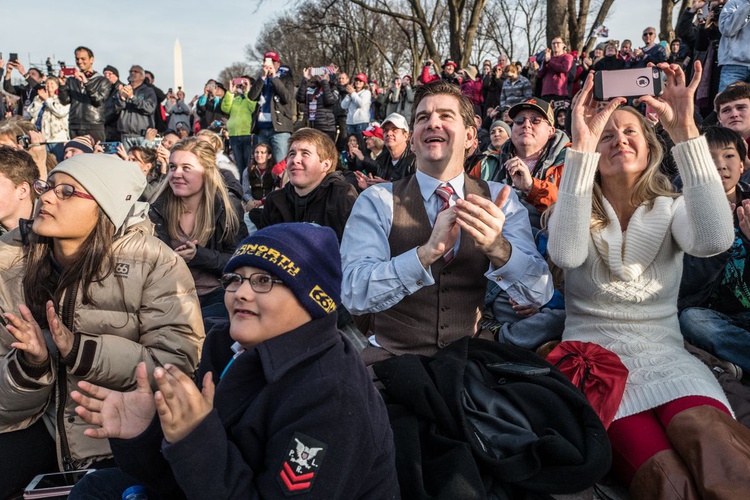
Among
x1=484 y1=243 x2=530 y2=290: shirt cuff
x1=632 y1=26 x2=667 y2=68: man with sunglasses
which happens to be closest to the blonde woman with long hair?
x1=484 y1=243 x2=530 y2=290: shirt cuff

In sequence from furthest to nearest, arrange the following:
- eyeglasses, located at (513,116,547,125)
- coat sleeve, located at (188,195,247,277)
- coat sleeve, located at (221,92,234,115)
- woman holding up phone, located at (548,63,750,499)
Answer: coat sleeve, located at (221,92,234,115) < eyeglasses, located at (513,116,547,125) < coat sleeve, located at (188,195,247,277) < woman holding up phone, located at (548,63,750,499)

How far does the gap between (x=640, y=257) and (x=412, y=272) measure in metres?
1.03

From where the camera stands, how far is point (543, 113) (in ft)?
15.4

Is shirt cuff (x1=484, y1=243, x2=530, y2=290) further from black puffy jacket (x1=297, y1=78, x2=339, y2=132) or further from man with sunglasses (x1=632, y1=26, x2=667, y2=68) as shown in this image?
black puffy jacket (x1=297, y1=78, x2=339, y2=132)

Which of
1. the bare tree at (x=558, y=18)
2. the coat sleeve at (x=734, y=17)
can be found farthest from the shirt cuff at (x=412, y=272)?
the bare tree at (x=558, y=18)

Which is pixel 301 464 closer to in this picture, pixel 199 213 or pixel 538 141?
pixel 199 213

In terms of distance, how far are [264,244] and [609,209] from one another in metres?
1.73

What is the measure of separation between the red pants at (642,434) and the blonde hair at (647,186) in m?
0.86

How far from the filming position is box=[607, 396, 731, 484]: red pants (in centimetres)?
217

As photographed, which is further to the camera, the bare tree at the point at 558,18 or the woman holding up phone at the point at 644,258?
the bare tree at the point at 558,18

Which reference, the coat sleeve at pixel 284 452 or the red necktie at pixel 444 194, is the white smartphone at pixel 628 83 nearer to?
the red necktie at pixel 444 194

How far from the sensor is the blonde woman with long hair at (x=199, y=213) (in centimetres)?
437

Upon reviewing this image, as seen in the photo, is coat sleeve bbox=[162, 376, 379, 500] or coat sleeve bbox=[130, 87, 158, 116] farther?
coat sleeve bbox=[130, 87, 158, 116]

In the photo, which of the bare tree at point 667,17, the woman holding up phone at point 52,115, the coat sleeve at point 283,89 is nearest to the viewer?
the coat sleeve at point 283,89
